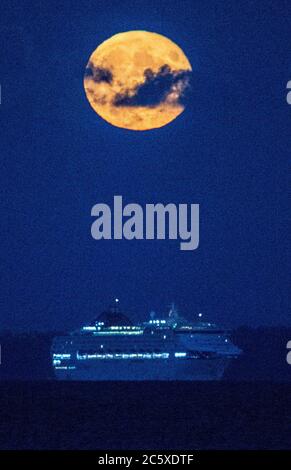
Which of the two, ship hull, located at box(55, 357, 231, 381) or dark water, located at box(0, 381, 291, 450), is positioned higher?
ship hull, located at box(55, 357, 231, 381)

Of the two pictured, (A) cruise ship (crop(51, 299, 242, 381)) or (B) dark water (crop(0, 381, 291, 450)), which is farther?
(A) cruise ship (crop(51, 299, 242, 381))

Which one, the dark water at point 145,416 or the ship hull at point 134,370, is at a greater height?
the ship hull at point 134,370

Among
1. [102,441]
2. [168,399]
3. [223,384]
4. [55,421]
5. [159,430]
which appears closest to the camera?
[102,441]

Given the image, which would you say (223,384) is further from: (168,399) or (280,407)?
(280,407)

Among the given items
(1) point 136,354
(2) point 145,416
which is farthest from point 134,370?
(2) point 145,416

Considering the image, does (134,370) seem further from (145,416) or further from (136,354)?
(145,416)

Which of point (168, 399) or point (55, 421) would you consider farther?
point (168, 399)
